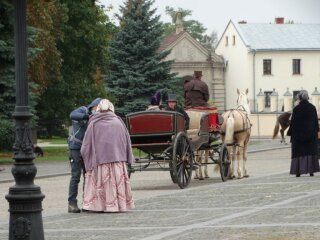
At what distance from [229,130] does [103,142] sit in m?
8.19

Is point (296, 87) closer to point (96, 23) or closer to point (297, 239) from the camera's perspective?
point (96, 23)

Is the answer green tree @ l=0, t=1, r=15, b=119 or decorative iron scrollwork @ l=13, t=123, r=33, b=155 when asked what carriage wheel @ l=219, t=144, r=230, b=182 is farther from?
decorative iron scrollwork @ l=13, t=123, r=33, b=155

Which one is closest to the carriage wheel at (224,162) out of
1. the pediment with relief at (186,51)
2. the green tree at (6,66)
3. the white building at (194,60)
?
the green tree at (6,66)

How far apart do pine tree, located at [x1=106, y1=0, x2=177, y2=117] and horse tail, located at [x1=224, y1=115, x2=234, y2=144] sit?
33798 mm

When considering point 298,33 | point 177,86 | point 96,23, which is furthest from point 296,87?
point 96,23

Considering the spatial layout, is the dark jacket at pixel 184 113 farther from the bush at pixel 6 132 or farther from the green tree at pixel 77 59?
the green tree at pixel 77 59

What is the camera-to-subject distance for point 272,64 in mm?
91562

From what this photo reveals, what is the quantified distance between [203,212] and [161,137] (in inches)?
221

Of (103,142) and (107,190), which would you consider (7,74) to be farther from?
(107,190)

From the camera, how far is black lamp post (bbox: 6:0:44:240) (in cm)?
1071

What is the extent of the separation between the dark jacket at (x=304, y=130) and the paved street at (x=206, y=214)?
91cm

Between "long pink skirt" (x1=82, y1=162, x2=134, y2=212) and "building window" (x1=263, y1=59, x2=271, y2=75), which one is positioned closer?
"long pink skirt" (x1=82, y1=162, x2=134, y2=212)

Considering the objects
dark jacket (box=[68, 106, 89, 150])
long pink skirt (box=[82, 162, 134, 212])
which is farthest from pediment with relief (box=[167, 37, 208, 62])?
long pink skirt (box=[82, 162, 134, 212])

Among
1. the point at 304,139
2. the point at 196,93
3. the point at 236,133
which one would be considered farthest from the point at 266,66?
the point at 304,139
